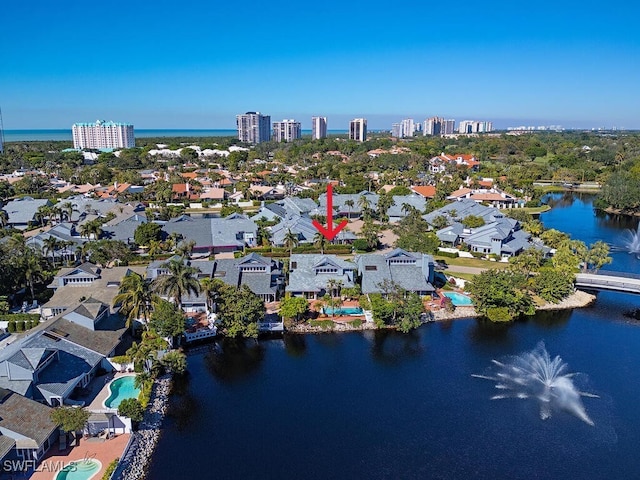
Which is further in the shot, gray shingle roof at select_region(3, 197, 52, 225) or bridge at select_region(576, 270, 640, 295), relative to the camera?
gray shingle roof at select_region(3, 197, 52, 225)

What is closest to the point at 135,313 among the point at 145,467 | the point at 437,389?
the point at 145,467

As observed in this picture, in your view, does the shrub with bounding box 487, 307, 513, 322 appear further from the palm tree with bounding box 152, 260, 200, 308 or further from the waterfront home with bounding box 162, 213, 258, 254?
the waterfront home with bounding box 162, 213, 258, 254

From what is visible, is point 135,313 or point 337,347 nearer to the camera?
point 135,313

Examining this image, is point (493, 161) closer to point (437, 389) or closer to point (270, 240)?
point (270, 240)

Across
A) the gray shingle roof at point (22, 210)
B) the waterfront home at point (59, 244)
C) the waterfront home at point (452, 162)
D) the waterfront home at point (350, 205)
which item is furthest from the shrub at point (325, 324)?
the waterfront home at point (452, 162)

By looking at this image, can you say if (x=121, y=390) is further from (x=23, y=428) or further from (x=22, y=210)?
(x=22, y=210)

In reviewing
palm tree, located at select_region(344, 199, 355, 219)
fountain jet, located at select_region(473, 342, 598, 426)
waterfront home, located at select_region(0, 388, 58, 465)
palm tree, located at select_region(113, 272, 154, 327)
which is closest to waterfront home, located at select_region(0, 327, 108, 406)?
waterfront home, located at select_region(0, 388, 58, 465)
